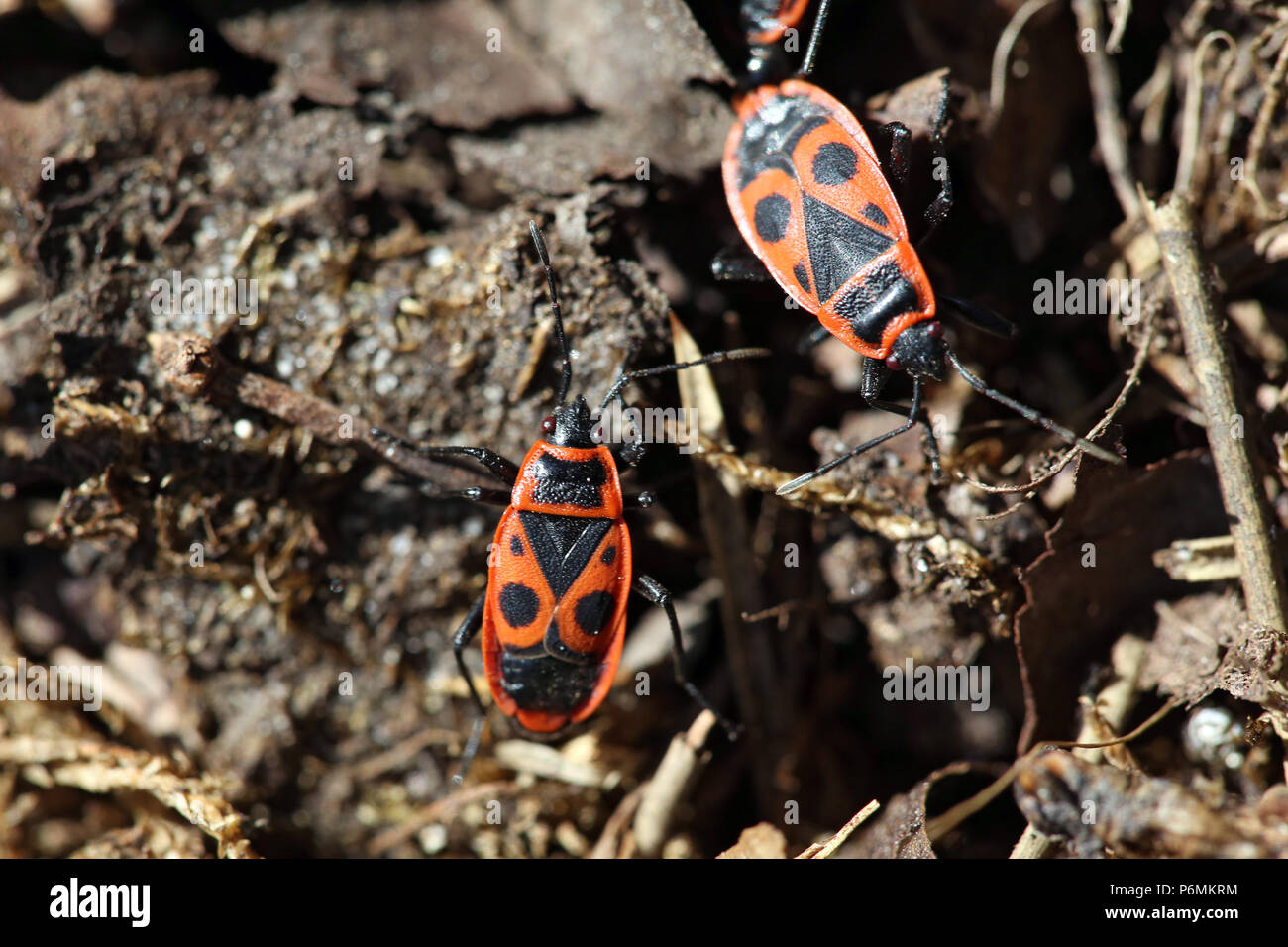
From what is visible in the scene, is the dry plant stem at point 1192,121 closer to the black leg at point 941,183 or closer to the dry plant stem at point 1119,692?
the black leg at point 941,183

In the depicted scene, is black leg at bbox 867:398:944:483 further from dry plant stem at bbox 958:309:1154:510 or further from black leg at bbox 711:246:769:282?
black leg at bbox 711:246:769:282

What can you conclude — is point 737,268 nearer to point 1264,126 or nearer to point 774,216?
point 774,216

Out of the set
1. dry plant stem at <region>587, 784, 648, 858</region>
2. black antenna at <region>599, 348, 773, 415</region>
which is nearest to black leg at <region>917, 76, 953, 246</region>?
black antenna at <region>599, 348, 773, 415</region>

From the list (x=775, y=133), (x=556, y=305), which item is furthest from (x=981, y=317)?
(x=556, y=305)

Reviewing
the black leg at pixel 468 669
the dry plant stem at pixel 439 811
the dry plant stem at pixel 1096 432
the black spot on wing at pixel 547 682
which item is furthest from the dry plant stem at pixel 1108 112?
the dry plant stem at pixel 439 811

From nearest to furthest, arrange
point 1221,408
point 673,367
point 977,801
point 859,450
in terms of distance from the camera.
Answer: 1. point 1221,408
2. point 977,801
3. point 859,450
4. point 673,367

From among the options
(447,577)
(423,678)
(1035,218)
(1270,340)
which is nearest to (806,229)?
(1035,218)
